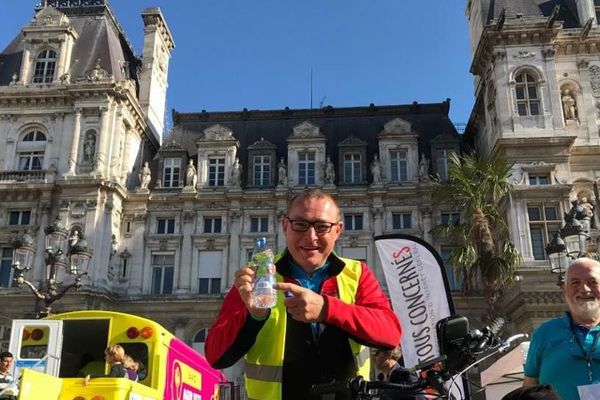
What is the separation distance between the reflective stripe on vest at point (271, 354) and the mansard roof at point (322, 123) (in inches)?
1225

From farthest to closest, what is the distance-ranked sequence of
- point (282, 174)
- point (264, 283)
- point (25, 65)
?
1. point (25, 65)
2. point (282, 174)
3. point (264, 283)

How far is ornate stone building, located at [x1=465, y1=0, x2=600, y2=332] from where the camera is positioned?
2653 cm

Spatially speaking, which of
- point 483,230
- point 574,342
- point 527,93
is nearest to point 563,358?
point 574,342

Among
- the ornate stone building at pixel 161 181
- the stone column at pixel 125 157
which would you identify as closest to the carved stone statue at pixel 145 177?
the ornate stone building at pixel 161 181

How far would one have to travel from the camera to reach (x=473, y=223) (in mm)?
21891

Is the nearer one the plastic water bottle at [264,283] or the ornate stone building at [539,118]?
the plastic water bottle at [264,283]

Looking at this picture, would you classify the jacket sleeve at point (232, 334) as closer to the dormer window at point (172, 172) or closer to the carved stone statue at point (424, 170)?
the carved stone statue at point (424, 170)

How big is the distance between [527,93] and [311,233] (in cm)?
2831

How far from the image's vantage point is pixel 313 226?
11.4ft

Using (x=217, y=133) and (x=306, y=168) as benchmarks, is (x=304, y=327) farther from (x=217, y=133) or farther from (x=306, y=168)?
(x=217, y=133)

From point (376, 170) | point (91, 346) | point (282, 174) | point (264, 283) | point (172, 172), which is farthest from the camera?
point (172, 172)

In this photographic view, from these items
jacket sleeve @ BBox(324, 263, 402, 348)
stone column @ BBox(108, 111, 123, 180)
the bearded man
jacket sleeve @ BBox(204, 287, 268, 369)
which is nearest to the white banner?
the bearded man

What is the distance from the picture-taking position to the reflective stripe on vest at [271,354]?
134 inches

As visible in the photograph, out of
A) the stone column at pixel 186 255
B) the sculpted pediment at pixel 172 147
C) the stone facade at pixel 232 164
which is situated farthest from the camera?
the sculpted pediment at pixel 172 147
